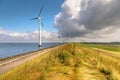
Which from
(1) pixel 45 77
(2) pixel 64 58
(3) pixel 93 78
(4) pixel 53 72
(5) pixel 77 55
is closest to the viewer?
(1) pixel 45 77

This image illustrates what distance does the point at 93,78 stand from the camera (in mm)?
14477

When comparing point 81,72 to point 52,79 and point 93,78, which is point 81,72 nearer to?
point 93,78

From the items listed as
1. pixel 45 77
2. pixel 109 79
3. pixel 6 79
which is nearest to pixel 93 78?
pixel 109 79

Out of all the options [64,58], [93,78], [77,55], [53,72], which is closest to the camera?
[93,78]

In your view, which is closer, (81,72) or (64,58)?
(81,72)

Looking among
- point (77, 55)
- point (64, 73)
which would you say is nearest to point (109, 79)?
point (64, 73)

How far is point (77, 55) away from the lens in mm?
23641

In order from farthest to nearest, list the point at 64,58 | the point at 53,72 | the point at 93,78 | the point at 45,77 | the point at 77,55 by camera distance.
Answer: the point at 77,55, the point at 64,58, the point at 53,72, the point at 93,78, the point at 45,77

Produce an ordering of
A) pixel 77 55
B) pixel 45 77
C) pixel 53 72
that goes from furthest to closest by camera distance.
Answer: pixel 77 55, pixel 53 72, pixel 45 77

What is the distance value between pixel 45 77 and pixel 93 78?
361 centimetres

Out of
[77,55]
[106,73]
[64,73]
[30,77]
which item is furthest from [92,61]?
[30,77]

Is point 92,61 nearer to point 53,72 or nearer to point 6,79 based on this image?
point 53,72

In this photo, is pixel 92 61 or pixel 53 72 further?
pixel 92 61

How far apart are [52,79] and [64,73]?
194 cm
